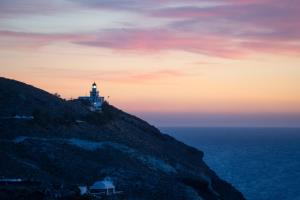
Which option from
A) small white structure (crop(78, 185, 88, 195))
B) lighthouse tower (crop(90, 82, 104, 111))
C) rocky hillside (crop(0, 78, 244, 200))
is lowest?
small white structure (crop(78, 185, 88, 195))

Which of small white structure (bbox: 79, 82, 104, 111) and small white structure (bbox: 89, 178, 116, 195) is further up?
small white structure (bbox: 79, 82, 104, 111)

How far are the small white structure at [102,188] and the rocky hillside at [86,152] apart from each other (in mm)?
1923

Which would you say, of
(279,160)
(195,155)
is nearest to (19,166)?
(195,155)

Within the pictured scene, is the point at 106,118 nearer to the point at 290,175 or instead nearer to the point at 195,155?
the point at 195,155

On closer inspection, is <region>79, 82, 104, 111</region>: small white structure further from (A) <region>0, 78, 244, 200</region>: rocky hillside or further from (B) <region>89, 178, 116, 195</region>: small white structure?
(B) <region>89, 178, 116, 195</region>: small white structure

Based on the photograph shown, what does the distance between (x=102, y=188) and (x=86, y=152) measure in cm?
1433

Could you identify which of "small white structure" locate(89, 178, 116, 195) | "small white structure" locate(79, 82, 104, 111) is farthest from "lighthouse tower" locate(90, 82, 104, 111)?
"small white structure" locate(89, 178, 116, 195)

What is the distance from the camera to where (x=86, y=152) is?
281 feet

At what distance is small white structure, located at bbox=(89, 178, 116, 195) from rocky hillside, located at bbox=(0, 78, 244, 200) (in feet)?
6.31

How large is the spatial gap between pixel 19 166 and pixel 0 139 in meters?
11.1

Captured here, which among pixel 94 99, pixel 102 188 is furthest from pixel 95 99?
pixel 102 188

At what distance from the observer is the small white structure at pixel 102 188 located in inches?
2814

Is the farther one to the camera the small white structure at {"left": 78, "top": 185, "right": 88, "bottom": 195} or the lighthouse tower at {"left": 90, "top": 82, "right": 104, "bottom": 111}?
the lighthouse tower at {"left": 90, "top": 82, "right": 104, "bottom": 111}

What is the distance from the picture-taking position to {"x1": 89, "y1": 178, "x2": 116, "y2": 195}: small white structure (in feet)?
234
